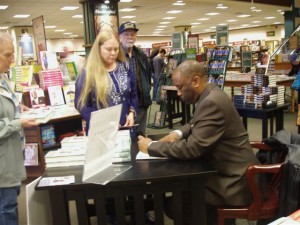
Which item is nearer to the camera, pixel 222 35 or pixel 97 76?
pixel 97 76

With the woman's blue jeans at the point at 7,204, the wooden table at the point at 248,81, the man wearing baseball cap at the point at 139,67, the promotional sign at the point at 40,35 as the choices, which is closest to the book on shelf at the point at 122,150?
the woman's blue jeans at the point at 7,204

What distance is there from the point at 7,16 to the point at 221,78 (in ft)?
31.6

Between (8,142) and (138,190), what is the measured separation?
0.71 metres

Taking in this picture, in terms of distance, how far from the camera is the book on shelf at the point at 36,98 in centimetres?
393

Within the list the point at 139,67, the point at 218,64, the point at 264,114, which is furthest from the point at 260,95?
the point at 218,64

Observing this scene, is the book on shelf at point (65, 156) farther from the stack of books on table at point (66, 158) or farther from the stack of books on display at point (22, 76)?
the stack of books on display at point (22, 76)

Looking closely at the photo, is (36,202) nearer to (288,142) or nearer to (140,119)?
(288,142)

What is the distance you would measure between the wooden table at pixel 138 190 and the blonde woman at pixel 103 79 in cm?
67

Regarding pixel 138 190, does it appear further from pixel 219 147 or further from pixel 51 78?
pixel 51 78

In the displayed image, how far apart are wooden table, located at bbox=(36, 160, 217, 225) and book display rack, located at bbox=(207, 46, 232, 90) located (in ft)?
13.8

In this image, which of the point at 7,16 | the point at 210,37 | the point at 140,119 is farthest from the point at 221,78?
the point at 210,37

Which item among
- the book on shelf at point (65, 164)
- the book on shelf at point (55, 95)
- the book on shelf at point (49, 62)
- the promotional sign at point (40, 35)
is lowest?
the book on shelf at point (65, 164)

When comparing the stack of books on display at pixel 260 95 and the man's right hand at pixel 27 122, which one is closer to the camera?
the man's right hand at pixel 27 122

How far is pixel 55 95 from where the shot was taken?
407 cm
